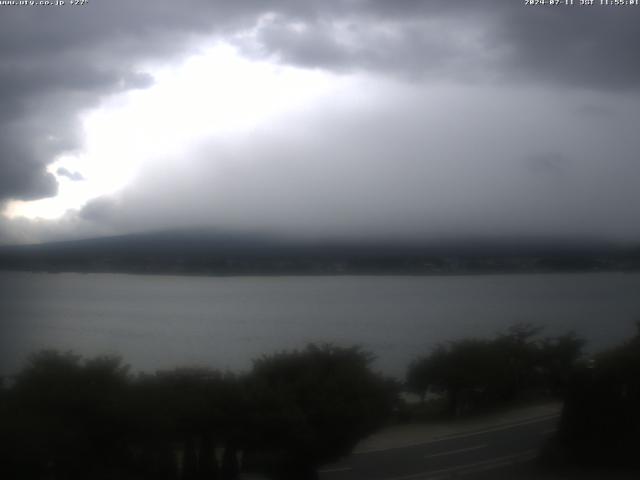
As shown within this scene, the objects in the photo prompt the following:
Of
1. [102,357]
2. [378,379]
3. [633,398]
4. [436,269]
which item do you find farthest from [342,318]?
[633,398]

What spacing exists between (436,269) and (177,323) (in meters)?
3.50

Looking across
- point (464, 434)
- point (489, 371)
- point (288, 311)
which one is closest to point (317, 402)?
point (288, 311)

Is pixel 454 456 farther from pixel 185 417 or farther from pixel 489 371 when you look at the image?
pixel 185 417

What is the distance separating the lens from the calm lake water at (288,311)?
816cm

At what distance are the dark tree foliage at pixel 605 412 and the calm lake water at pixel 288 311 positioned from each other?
0.44 meters

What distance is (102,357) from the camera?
7.39 metres

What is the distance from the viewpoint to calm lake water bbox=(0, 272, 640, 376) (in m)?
8.16

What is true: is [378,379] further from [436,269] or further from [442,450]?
[436,269]

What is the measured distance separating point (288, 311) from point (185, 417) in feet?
6.81

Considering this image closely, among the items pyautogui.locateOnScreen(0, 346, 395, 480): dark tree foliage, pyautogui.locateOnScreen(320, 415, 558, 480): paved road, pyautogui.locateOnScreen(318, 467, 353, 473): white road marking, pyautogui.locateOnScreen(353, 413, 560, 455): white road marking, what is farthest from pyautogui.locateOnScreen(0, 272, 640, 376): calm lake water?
pyautogui.locateOnScreen(318, 467, 353, 473): white road marking

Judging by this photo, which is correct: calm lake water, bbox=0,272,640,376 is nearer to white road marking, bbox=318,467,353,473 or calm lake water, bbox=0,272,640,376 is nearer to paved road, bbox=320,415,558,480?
paved road, bbox=320,415,558,480

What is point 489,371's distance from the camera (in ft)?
27.6

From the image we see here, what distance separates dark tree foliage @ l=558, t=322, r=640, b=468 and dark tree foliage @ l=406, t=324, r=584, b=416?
0.97ft

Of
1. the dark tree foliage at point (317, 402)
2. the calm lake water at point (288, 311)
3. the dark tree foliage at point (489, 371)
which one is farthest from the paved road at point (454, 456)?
the calm lake water at point (288, 311)
